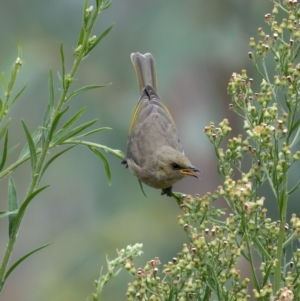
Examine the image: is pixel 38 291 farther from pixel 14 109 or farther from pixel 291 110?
pixel 291 110

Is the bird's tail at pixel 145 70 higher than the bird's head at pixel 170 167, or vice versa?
the bird's tail at pixel 145 70

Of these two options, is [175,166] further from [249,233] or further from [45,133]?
[45,133]

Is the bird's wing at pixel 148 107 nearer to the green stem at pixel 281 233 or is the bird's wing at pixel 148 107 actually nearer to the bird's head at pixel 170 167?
the bird's head at pixel 170 167

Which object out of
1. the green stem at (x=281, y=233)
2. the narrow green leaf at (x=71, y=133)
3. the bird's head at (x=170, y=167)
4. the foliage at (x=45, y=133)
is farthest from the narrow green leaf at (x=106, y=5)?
the bird's head at (x=170, y=167)

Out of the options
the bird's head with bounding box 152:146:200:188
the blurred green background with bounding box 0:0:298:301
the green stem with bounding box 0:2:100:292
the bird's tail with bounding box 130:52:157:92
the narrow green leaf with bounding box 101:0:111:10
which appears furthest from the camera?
the blurred green background with bounding box 0:0:298:301

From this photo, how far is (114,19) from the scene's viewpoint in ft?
26.4

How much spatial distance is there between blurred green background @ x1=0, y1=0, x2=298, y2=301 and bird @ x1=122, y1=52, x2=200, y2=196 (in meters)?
1.67

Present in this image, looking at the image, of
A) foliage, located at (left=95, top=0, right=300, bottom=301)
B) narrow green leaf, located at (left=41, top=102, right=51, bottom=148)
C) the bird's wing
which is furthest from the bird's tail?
narrow green leaf, located at (left=41, top=102, right=51, bottom=148)

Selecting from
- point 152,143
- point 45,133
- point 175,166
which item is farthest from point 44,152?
point 152,143

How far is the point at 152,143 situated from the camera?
14.4 ft

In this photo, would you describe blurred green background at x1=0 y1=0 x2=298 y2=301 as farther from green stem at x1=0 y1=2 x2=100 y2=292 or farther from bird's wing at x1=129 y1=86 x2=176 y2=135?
green stem at x1=0 y1=2 x2=100 y2=292

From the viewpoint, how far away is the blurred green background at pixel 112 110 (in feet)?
22.0

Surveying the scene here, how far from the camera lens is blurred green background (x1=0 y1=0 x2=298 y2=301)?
6699mm

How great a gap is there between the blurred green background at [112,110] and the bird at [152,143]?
167cm
